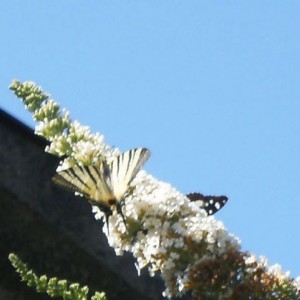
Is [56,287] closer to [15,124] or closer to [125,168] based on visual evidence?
[15,124]

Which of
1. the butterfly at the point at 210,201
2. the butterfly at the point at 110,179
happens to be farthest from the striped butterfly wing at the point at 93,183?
the butterfly at the point at 210,201

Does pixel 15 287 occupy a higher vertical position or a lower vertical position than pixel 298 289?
lower

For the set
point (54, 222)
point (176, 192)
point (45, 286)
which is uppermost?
point (176, 192)

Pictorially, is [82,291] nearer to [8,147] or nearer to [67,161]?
[8,147]

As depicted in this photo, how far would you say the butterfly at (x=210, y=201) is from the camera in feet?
12.0

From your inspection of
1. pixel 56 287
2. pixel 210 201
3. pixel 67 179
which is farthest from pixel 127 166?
pixel 56 287

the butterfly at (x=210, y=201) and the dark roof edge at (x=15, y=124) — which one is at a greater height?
the butterfly at (x=210, y=201)

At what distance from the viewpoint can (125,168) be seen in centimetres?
311

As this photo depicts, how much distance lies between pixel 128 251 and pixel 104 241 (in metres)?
0.15

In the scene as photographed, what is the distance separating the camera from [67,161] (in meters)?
3.31

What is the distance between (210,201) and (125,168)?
2.59 ft

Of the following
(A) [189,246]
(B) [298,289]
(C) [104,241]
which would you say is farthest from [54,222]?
(B) [298,289]

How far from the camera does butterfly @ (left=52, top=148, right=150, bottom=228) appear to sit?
302 centimetres

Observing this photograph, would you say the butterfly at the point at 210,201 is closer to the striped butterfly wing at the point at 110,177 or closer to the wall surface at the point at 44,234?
the striped butterfly wing at the point at 110,177
